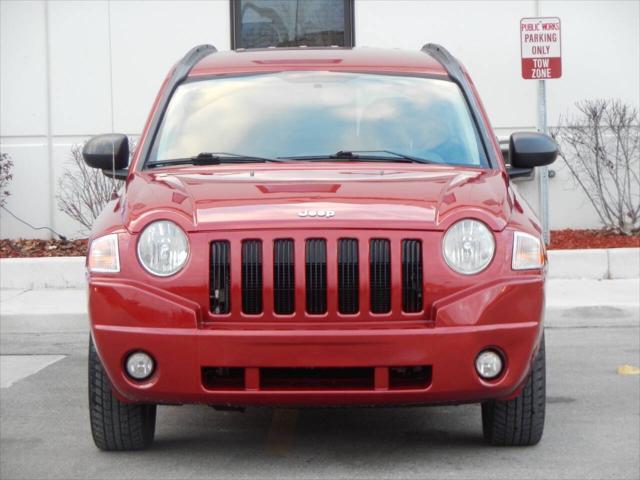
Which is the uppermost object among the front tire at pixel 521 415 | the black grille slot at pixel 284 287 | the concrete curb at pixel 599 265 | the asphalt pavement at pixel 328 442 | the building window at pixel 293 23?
the building window at pixel 293 23

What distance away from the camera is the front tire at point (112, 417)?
18.9ft

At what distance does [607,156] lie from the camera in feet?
47.7

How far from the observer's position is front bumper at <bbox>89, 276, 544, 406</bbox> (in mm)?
5191

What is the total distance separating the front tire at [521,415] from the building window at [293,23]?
31.3ft

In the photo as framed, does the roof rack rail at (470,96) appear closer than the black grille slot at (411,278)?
No

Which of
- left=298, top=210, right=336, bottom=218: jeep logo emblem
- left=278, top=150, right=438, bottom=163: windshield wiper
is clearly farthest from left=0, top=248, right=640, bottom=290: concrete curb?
left=298, top=210, right=336, bottom=218: jeep logo emblem

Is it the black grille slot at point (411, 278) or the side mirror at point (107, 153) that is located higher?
the side mirror at point (107, 153)

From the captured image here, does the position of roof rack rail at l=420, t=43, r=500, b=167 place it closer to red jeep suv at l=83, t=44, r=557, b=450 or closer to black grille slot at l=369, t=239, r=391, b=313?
red jeep suv at l=83, t=44, r=557, b=450

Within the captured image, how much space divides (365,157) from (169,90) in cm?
114

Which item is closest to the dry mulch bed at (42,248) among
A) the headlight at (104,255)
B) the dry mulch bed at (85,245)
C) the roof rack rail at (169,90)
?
the dry mulch bed at (85,245)

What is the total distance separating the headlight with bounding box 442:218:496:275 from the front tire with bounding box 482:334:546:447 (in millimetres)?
637

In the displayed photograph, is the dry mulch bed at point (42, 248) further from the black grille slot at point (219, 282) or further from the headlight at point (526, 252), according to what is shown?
the headlight at point (526, 252)

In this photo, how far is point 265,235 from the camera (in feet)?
17.3

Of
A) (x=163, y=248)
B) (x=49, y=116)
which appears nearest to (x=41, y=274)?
(x=49, y=116)
